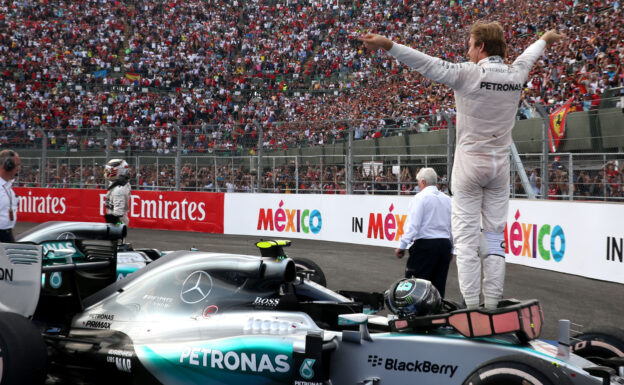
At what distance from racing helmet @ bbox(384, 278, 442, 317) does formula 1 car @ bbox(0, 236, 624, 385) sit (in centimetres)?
2

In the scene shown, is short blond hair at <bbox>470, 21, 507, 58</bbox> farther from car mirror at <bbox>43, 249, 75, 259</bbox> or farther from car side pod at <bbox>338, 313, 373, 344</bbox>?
car mirror at <bbox>43, 249, 75, 259</bbox>

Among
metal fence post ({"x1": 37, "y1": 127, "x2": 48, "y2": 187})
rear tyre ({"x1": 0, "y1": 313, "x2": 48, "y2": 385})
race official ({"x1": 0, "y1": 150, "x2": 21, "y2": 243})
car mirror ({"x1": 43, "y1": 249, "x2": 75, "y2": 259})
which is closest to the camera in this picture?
rear tyre ({"x1": 0, "y1": 313, "x2": 48, "y2": 385})

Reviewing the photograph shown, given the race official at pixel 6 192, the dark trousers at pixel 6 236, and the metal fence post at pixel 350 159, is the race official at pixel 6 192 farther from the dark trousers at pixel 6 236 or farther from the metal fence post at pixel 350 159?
the metal fence post at pixel 350 159

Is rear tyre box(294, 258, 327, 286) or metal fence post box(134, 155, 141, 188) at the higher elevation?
metal fence post box(134, 155, 141, 188)

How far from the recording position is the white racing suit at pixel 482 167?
371 centimetres

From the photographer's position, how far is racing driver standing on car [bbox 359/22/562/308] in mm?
3703

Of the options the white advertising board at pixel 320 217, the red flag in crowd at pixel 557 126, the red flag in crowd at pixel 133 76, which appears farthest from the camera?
the red flag in crowd at pixel 133 76

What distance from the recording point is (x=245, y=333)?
3898 mm

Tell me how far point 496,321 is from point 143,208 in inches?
666

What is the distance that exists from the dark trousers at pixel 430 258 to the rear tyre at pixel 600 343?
223cm

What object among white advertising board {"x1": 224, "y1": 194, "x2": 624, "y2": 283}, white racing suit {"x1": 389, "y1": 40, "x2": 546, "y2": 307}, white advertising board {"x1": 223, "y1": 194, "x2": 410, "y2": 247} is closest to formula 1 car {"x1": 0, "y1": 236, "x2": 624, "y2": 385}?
white racing suit {"x1": 389, "y1": 40, "x2": 546, "y2": 307}

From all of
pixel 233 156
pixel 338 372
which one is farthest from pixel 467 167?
pixel 233 156

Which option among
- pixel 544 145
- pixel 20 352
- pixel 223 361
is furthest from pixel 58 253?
pixel 544 145

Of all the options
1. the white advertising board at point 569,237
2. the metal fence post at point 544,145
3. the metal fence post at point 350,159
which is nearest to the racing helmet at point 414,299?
the white advertising board at point 569,237
